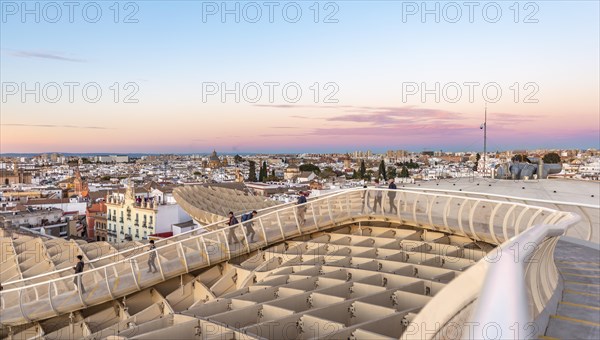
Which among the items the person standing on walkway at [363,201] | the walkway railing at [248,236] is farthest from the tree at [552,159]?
the walkway railing at [248,236]

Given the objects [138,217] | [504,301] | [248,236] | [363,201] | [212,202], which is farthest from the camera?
[138,217]

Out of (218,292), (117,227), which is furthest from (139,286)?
(117,227)

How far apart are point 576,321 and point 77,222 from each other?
259 ft

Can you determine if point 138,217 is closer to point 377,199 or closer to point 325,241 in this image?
point 325,241

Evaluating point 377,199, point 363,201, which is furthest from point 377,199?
point 363,201

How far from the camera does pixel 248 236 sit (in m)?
13.9

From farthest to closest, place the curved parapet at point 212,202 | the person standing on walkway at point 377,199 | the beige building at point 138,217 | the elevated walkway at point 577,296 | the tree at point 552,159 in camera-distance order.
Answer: the beige building at point 138,217, the tree at point 552,159, the curved parapet at point 212,202, the person standing on walkway at point 377,199, the elevated walkway at point 577,296

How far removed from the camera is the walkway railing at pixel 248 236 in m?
11.6

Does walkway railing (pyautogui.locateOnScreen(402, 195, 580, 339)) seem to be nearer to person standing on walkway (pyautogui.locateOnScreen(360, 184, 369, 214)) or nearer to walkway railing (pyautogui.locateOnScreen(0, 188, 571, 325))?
walkway railing (pyautogui.locateOnScreen(0, 188, 571, 325))

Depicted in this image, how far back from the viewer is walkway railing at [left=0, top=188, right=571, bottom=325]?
11609 millimetres

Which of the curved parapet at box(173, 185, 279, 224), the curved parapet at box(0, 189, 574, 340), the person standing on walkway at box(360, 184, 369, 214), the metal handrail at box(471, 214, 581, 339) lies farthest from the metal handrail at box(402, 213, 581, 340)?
the curved parapet at box(173, 185, 279, 224)

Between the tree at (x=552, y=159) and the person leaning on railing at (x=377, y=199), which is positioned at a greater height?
the tree at (x=552, y=159)

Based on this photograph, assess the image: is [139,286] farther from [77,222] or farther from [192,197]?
[77,222]

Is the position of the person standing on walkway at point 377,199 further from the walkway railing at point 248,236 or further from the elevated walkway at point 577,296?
the elevated walkway at point 577,296
